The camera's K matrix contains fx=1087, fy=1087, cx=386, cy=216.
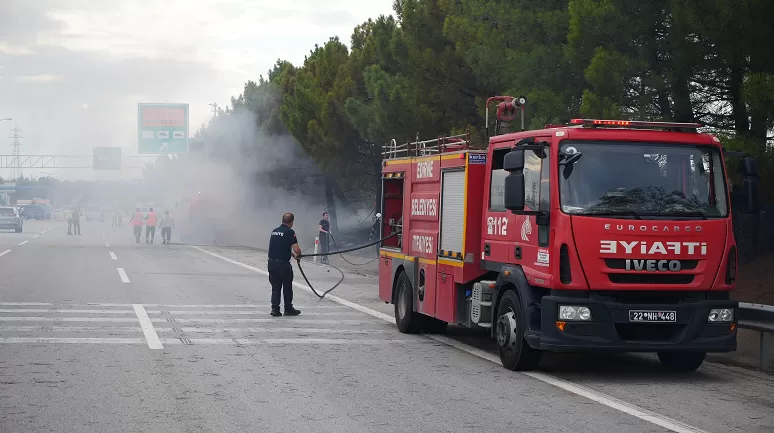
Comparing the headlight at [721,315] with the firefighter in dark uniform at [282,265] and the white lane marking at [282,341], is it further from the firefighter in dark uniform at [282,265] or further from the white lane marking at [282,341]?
the firefighter in dark uniform at [282,265]

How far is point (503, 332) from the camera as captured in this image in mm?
11594

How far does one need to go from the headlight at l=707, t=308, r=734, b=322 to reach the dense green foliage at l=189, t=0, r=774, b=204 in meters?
4.89

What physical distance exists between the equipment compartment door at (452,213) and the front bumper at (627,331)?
7.99ft

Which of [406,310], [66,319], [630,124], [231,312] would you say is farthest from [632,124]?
[66,319]

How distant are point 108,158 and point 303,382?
8868 centimetres

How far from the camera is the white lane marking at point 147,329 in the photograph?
13.0 metres

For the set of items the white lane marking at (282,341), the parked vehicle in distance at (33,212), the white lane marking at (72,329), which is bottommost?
the parked vehicle in distance at (33,212)

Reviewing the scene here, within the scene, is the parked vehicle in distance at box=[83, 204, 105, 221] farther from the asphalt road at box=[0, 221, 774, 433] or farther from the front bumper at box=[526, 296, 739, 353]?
the front bumper at box=[526, 296, 739, 353]

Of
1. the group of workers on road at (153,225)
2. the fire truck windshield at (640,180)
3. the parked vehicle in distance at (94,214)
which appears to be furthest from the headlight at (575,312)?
the parked vehicle in distance at (94,214)

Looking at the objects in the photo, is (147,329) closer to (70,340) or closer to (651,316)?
(70,340)

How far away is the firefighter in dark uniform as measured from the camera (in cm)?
1722

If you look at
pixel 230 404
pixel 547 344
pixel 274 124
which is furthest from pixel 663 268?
pixel 274 124

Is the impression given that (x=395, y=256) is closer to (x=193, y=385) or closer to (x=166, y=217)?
(x=193, y=385)

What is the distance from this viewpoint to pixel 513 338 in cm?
1128
